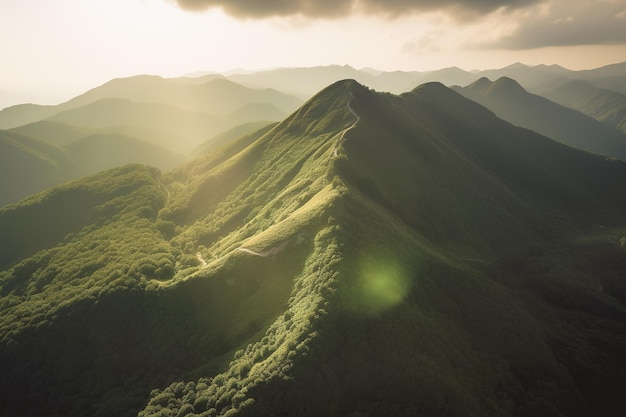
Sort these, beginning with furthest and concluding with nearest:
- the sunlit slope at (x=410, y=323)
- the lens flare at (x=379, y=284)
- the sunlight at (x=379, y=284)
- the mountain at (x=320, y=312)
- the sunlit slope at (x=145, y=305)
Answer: the sunlit slope at (x=145, y=305) → the sunlight at (x=379, y=284) → the lens flare at (x=379, y=284) → the mountain at (x=320, y=312) → the sunlit slope at (x=410, y=323)

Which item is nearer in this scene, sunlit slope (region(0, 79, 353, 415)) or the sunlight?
the sunlight

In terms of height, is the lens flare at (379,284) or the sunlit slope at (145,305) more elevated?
the lens flare at (379,284)

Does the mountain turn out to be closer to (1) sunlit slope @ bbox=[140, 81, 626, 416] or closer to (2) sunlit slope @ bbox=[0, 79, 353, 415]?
(1) sunlit slope @ bbox=[140, 81, 626, 416]

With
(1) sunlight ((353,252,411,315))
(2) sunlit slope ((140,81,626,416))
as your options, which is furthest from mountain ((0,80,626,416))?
(1) sunlight ((353,252,411,315))

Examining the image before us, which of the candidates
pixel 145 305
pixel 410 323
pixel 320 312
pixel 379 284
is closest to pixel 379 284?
pixel 379 284

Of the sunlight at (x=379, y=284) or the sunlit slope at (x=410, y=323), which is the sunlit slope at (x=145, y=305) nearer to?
the sunlit slope at (x=410, y=323)

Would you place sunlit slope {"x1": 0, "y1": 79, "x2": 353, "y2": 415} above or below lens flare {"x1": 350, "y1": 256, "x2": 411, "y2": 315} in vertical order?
below

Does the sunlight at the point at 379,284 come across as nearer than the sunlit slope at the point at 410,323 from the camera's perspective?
No

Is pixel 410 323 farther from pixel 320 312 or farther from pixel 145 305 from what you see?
pixel 145 305

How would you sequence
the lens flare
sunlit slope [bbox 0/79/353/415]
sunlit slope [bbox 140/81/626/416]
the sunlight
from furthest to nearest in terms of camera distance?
sunlit slope [bbox 0/79/353/415] → the sunlight → the lens flare → sunlit slope [bbox 140/81/626/416]

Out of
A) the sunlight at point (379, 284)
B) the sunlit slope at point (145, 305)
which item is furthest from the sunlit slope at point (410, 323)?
the sunlit slope at point (145, 305)
